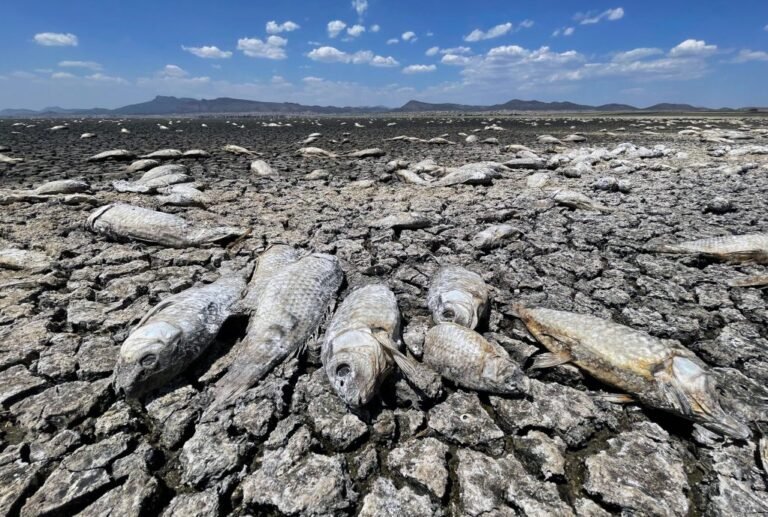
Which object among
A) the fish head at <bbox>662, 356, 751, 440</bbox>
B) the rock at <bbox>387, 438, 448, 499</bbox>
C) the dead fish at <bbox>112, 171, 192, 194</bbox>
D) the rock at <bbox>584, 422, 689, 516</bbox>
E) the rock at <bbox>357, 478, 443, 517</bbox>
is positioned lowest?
the rock at <bbox>357, 478, 443, 517</bbox>

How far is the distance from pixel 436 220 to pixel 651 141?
1513 cm

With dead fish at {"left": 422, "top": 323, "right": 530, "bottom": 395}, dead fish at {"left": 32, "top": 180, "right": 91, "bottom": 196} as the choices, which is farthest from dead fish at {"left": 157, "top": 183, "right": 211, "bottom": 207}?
dead fish at {"left": 422, "top": 323, "right": 530, "bottom": 395}

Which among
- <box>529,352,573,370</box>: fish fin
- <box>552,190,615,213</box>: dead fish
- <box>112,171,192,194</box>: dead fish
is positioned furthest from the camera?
<box>112,171,192,194</box>: dead fish

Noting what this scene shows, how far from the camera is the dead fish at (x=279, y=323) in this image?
240 cm

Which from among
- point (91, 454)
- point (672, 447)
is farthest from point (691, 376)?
point (91, 454)

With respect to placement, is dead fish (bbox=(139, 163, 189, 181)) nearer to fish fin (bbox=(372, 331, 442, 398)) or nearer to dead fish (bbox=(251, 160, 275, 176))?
dead fish (bbox=(251, 160, 275, 176))

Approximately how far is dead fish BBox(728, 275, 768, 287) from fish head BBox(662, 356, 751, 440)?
2.02 metres

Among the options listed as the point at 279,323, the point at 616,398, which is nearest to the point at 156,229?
the point at 279,323

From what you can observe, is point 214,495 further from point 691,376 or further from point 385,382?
point 691,376

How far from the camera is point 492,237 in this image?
4.73 meters

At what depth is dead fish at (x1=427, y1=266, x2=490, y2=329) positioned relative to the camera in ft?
9.34

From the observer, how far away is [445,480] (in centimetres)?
190

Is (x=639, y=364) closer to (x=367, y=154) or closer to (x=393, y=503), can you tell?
(x=393, y=503)

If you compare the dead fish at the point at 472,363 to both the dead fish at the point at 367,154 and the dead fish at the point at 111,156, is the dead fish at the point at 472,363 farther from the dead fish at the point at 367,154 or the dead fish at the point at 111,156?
the dead fish at the point at 111,156
